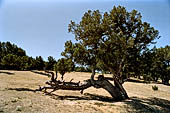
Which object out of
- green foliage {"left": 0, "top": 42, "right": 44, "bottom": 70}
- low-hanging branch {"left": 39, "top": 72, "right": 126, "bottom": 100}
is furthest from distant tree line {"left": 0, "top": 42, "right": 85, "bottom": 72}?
low-hanging branch {"left": 39, "top": 72, "right": 126, "bottom": 100}

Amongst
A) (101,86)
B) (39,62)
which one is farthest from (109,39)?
(39,62)

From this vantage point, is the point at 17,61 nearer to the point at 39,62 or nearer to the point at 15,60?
the point at 15,60

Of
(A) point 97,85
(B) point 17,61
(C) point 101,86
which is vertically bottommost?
(C) point 101,86

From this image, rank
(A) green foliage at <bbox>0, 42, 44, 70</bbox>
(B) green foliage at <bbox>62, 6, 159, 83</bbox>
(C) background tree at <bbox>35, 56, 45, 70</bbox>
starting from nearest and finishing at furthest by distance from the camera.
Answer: (B) green foliage at <bbox>62, 6, 159, 83</bbox>, (A) green foliage at <bbox>0, 42, 44, 70</bbox>, (C) background tree at <bbox>35, 56, 45, 70</bbox>

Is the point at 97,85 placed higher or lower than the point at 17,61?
lower

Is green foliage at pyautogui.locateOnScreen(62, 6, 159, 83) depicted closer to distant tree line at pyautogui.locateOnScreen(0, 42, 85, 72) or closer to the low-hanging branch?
the low-hanging branch

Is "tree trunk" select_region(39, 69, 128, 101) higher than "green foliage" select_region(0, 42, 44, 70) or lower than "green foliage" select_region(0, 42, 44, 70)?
lower

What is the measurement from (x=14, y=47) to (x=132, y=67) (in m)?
87.3

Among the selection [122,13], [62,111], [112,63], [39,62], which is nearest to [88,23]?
[122,13]

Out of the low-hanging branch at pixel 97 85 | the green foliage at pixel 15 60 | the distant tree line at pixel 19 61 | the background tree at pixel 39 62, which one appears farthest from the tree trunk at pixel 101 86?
the background tree at pixel 39 62

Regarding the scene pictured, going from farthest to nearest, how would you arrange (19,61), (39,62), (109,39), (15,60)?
(39,62)
(19,61)
(15,60)
(109,39)

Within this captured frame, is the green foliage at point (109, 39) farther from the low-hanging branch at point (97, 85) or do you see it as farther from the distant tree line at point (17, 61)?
the distant tree line at point (17, 61)

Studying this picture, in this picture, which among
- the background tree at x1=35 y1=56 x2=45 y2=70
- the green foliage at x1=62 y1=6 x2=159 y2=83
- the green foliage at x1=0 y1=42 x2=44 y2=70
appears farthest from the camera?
the background tree at x1=35 y1=56 x2=45 y2=70

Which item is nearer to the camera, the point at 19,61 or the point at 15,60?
the point at 15,60
